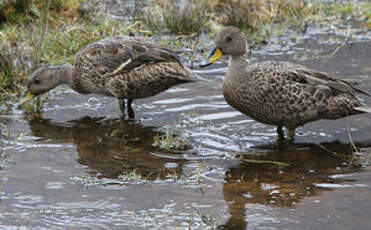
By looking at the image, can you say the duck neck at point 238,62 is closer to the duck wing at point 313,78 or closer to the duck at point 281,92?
the duck at point 281,92

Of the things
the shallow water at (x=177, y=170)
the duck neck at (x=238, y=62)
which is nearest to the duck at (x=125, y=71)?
the shallow water at (x=177, y=170)

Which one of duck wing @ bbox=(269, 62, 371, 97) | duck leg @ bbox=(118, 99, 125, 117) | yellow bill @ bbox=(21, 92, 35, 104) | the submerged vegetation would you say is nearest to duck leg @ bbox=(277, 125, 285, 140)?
duck wing @ bbox=(269, 62, 371, 97)

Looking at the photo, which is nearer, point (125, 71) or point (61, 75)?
point (125, 71)

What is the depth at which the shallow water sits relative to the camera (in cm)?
491

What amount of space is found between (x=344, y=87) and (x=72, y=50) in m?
3.88

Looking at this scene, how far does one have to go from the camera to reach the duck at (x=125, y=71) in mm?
7160

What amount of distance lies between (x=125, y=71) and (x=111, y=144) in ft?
3.42

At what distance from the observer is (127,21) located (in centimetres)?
1027

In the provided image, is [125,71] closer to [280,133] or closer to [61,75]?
[61,75]

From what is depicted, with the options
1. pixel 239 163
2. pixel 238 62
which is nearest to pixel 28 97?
pixel 238 62

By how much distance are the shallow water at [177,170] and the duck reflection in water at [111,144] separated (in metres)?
0.01

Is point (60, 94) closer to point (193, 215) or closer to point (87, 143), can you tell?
point (87, 143)

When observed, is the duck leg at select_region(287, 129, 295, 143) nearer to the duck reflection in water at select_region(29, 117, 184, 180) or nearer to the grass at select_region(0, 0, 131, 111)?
the duck reflection in water at select_region(29, 117, 184, 180)

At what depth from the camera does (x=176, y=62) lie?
7250 mm
